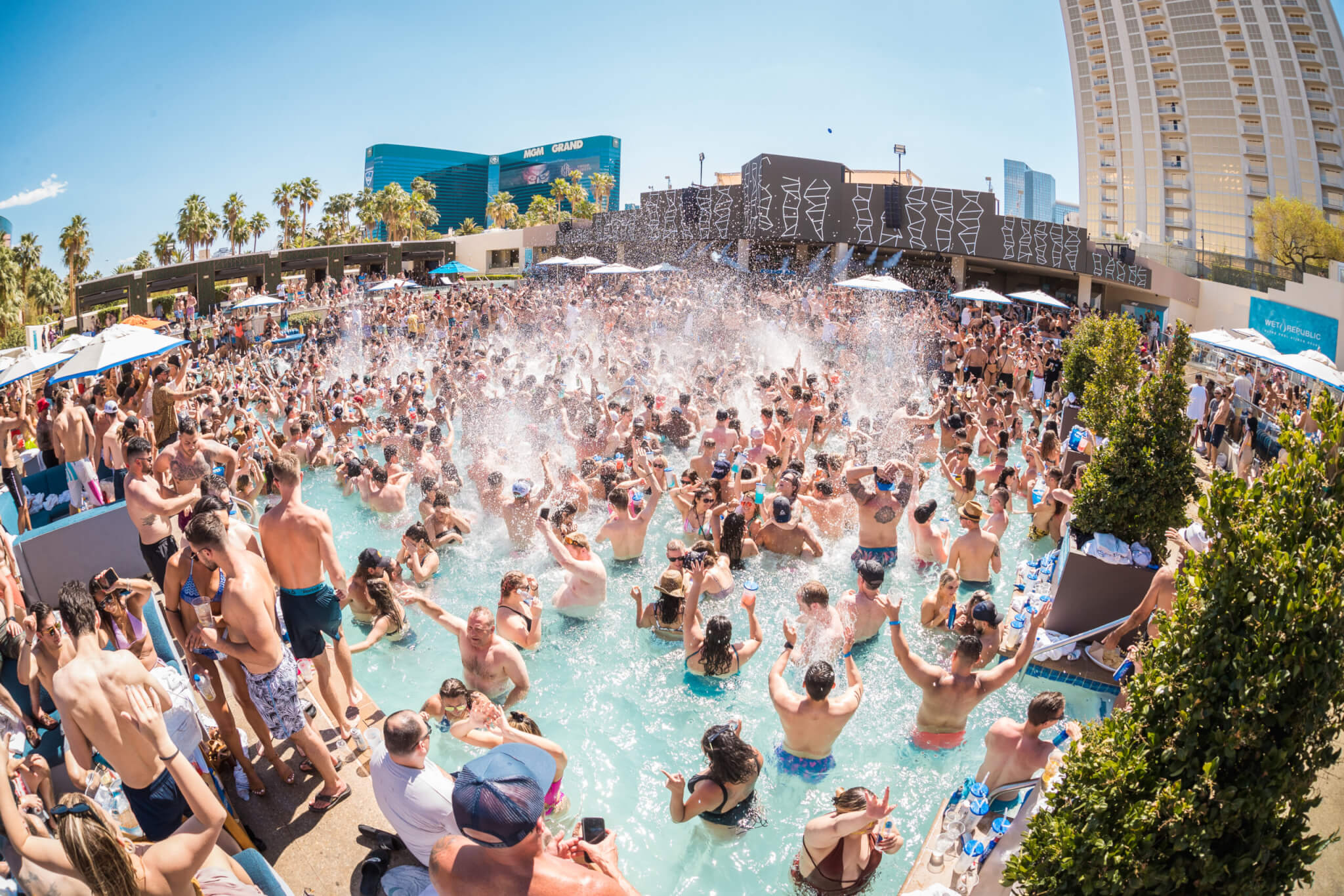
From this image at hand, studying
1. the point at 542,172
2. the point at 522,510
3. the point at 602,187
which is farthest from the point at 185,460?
the point at 542,172

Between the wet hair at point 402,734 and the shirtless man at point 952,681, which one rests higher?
the wet hair at point 402,734

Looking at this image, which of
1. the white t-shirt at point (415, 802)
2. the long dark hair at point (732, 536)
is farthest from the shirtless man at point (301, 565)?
the long dark hair at point (732, 536)

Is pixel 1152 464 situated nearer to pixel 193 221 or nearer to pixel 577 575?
pixel 577 575

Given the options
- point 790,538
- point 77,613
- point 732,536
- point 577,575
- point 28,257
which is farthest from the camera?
point 28,257

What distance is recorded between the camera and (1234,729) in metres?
2.51

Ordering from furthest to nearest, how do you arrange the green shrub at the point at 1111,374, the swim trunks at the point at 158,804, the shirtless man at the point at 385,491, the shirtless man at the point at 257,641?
the green shrub at the point at 1111,374 → the shirtless man at the point at 385,491 → the shirtless man at the point at 257,641 → the swim trunks at the point at 158,804

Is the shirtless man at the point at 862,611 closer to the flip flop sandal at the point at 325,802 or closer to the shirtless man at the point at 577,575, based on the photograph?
the shirtless man at the point at 577,575

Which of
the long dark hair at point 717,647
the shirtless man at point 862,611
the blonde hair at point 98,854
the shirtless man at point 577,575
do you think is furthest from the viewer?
the shirtless man at point 577,575

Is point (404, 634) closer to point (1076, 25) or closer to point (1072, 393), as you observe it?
point (1072, 393)

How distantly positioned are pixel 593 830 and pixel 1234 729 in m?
2.66

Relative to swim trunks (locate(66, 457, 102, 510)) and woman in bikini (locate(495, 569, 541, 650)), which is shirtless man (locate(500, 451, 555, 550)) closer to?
woman in bikini (locate(495, 569, 541, 650))

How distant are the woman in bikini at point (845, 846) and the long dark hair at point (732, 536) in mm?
3620

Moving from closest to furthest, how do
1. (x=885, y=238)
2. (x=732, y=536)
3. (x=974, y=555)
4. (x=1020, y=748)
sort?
(x=1020, y=748) < (x=974, y=555) < (x=732, y=536) < (x=885, y=238)

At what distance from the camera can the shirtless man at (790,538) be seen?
25.3 feet
